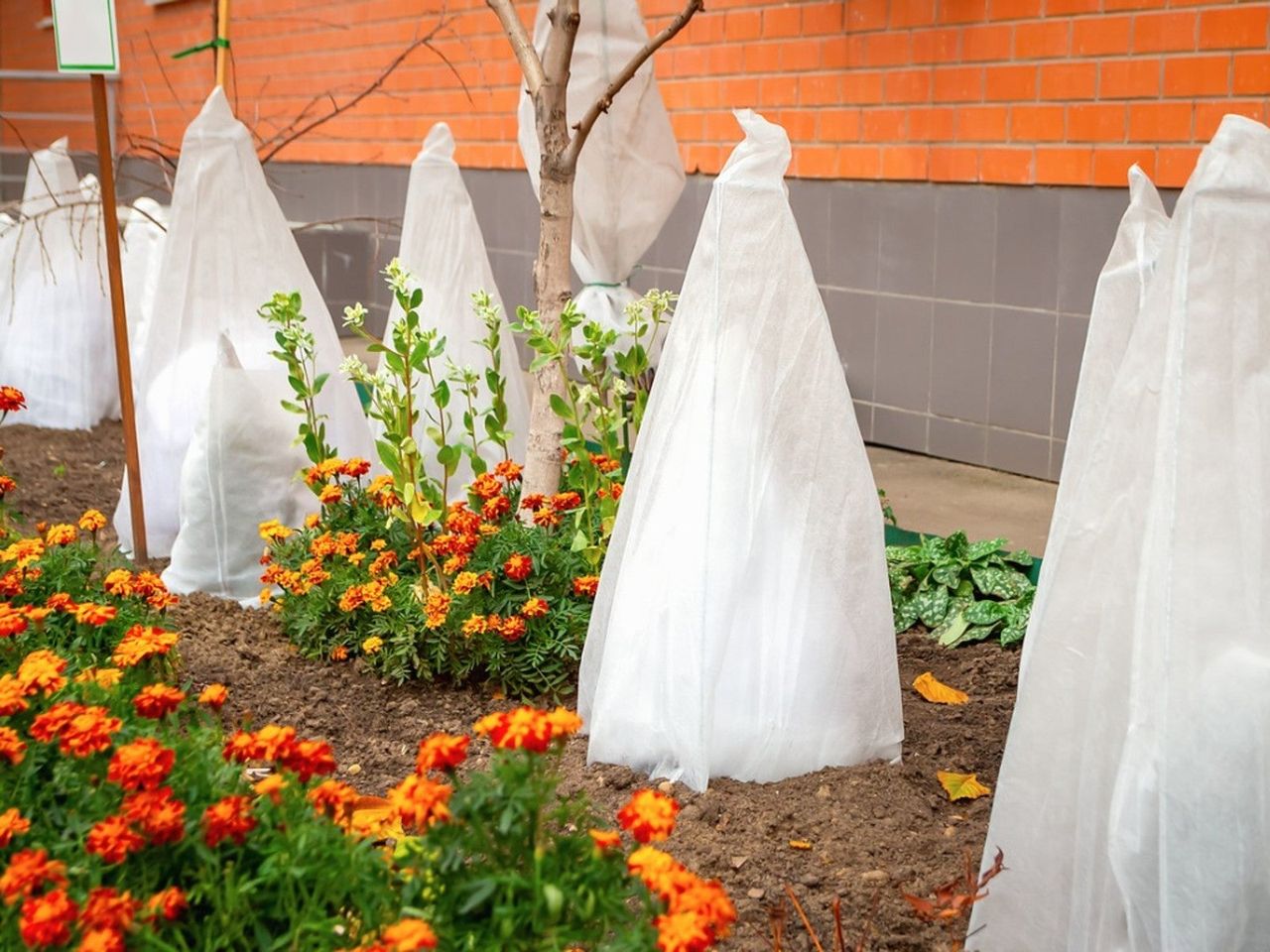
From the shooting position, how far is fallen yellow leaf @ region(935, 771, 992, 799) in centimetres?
278

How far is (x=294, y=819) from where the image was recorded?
1.73 metres

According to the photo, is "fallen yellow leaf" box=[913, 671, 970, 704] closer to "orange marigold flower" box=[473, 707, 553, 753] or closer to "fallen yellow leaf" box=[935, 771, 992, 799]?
"fallen yellow leaf" box=[935, 771, 992, 799]

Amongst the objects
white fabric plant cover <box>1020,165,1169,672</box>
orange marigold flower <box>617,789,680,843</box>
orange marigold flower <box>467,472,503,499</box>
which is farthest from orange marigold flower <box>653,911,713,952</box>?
orange marigold flower <box>467,472,503,499</box>

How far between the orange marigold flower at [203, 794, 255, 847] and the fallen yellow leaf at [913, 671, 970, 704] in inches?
81.8

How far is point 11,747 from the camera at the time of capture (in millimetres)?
1789

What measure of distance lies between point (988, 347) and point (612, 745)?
343 centimetres

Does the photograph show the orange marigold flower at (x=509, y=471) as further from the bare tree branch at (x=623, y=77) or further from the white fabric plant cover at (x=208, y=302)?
the white fabric plant cover at (x=208, y=302)

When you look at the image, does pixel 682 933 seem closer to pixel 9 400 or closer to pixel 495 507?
pixel 495 507

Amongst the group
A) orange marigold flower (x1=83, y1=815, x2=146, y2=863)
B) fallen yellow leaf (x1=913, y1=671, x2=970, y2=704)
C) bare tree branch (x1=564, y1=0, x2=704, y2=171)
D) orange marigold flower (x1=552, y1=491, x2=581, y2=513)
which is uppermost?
bare tree branch (x1=564, y1=0, x2=704, y2=171)

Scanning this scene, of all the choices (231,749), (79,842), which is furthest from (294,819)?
(79,842)

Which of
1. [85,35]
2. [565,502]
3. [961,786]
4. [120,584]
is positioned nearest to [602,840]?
[961,786]

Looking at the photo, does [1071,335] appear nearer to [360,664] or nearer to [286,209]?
[360,664]

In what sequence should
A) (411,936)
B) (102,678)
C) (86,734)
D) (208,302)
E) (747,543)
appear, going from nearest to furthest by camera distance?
(411,936)
(86,734)
(102,678)
(747,543)
(208,302)

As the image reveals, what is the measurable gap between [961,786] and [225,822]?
159 cm
